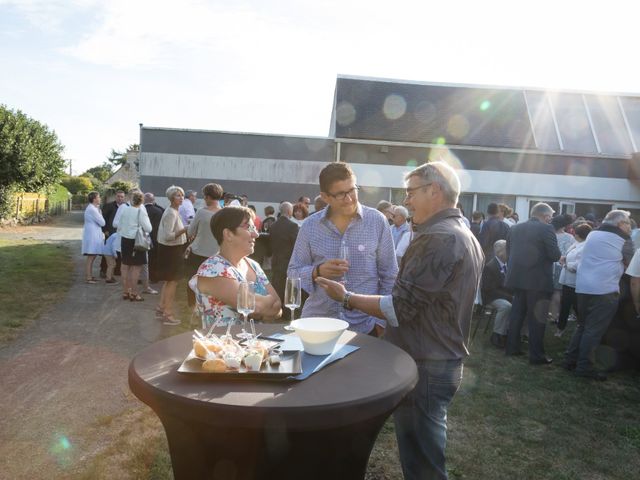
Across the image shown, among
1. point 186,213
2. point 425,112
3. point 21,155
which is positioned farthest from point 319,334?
point 21,155

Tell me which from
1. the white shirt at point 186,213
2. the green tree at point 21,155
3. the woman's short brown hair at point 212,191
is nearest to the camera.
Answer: the woman's short brown hair at point 212,191

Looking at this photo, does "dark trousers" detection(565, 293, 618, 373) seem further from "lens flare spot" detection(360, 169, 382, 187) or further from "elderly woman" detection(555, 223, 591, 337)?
"lens flare spot" detection(360, 169, 382, 187)

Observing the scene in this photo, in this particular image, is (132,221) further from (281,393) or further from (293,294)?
(281,393)

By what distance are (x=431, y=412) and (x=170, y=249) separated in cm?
551

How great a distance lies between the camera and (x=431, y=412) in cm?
233

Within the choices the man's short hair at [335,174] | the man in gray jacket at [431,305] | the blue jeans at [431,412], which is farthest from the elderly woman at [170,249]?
the blue jeans at [431,412]

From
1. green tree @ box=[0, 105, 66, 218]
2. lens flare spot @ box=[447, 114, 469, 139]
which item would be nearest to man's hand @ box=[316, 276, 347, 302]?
lens flare spot @ box=[447, 114, 469, 139]

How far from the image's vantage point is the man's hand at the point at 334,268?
2.71 m

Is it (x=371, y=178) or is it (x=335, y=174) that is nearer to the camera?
(x=335, y=174)

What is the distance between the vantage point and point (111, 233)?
10.3 meters

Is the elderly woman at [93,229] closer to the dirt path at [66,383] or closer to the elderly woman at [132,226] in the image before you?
the elderly woman at [132,226]

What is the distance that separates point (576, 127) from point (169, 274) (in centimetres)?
1790

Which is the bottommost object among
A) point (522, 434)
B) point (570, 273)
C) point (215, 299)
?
point (522, 434)

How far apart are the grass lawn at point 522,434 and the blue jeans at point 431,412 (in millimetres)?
1096
